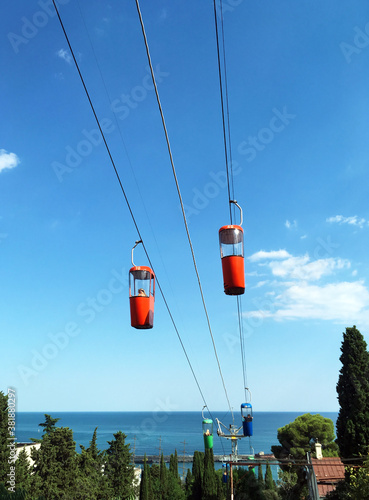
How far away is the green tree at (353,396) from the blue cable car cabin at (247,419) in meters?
5.92

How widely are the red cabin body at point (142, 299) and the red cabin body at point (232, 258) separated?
1737 millimetres

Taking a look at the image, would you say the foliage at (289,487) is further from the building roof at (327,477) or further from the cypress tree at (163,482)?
the cypress tree at (163,482)

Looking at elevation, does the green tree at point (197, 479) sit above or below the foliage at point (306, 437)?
below

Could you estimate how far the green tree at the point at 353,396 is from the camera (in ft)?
71.6

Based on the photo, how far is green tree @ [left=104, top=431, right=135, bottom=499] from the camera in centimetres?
2711

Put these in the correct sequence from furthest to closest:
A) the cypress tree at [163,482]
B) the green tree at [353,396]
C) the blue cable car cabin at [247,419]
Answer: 1. the cypress tree at [163,482]
2. the green tree at [353,396]
3. the blue cable car cabin at [247,419]

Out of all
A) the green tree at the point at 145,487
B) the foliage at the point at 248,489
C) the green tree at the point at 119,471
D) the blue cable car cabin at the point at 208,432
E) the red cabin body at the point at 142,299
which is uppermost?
the red cabin body at the point at 142,299

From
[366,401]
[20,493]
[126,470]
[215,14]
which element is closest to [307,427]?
[366,401]

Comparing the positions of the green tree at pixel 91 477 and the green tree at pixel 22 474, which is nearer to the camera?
the green tree at pixel 22 474

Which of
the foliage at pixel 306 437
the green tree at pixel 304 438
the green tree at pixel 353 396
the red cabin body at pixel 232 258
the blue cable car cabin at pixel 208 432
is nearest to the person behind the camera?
the red cabin body at pixel 232 258

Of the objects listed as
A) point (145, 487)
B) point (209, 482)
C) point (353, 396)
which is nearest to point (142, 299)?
point (353, 396)

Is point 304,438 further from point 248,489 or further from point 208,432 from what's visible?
point 208,432

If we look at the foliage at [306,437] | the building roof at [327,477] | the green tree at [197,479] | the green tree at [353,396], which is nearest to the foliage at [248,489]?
the green tree at [197,479]

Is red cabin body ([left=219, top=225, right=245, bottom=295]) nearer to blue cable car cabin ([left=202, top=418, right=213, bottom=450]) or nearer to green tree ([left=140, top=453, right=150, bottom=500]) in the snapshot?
blue cable car cabin ([left=202, top=418, right=213, bottom=450])
